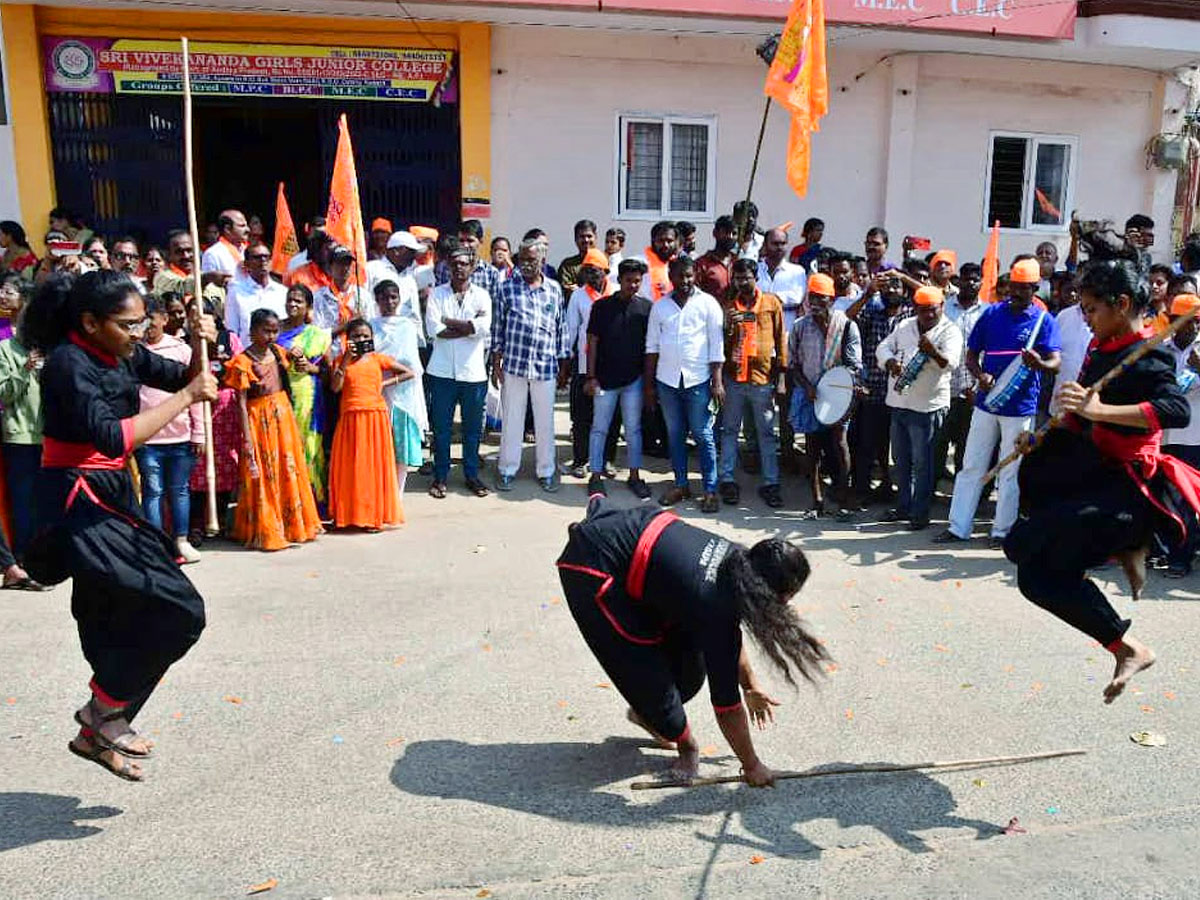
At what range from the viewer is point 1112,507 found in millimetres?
4410

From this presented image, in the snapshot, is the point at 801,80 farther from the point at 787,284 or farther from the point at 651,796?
the point at 651,796

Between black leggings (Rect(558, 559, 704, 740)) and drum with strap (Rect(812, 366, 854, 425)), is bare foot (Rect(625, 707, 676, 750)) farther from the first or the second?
drum with strap (Rect(812, 366, 854, 425))

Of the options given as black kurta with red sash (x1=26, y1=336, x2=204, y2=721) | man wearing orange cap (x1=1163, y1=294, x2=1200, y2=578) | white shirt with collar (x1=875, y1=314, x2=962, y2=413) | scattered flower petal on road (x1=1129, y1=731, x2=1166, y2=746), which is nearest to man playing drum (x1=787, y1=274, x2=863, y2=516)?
white shirt with collar (x1=875, y1=314, x2=962, y2=413)

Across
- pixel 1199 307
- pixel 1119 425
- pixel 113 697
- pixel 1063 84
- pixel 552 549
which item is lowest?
pixel 552 549

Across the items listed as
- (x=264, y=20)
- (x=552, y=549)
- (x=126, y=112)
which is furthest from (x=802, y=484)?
(x=126, y=112)

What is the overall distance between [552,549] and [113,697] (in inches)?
153

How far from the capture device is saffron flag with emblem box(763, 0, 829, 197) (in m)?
8.75

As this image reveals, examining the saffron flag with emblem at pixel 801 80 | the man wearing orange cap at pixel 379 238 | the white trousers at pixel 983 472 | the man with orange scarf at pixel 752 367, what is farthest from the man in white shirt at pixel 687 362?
the man wearing orange cap at pixel 379 238

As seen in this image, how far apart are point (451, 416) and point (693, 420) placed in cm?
196

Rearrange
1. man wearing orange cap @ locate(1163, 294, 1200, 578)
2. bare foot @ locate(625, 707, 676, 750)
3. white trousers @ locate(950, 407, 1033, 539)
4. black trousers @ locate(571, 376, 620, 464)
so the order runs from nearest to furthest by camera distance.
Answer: bare foot @ locate(625, 707, 676, 750) < man wearing orange cap @ locate(1163, 294, 1200, 578) < white trousers @ locate(950, 407, 1033, 539) < black trousers @ locate(571, 376, 620, 464)

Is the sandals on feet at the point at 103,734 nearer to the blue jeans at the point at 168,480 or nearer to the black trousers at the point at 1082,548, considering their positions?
the blue jeans at the point at 168,480

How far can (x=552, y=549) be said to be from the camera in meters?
7.64

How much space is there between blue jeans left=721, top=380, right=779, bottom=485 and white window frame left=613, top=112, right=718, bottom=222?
4.83 metres

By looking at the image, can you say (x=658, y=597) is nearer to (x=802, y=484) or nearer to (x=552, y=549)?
(x=552, y=549)
